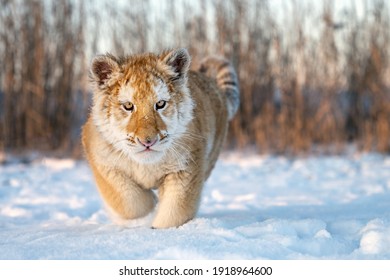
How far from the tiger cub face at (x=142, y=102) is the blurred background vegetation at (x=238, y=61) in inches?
228

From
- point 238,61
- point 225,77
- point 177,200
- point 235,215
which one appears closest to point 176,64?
point 177,200

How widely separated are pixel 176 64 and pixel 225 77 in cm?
164

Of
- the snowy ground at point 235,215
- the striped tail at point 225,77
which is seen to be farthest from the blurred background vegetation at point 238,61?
the striped tail at point 225,77

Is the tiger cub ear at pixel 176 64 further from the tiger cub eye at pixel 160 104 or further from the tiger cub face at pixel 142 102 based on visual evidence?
the tiger cub eye at pixel 160 104

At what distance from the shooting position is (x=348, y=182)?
7.20m

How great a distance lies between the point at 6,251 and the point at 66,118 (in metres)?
6.93

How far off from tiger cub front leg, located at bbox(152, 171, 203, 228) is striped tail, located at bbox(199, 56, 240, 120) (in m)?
1.60

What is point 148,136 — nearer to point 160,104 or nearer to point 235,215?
point 160,104

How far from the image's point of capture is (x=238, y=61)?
10.4 m

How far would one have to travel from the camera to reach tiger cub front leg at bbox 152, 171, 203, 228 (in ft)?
13.3

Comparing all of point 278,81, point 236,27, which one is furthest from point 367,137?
point 236,27

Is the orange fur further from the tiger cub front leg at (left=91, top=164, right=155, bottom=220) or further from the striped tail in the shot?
the striped tail

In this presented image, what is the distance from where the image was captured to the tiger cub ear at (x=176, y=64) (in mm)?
4105

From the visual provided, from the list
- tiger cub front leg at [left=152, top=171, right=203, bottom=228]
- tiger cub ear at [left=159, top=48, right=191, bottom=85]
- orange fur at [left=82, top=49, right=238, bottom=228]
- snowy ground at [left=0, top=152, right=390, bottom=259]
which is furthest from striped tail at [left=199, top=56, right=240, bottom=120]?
tiger cub front leg at [left=152, top=171, right=203, bottom=228]
